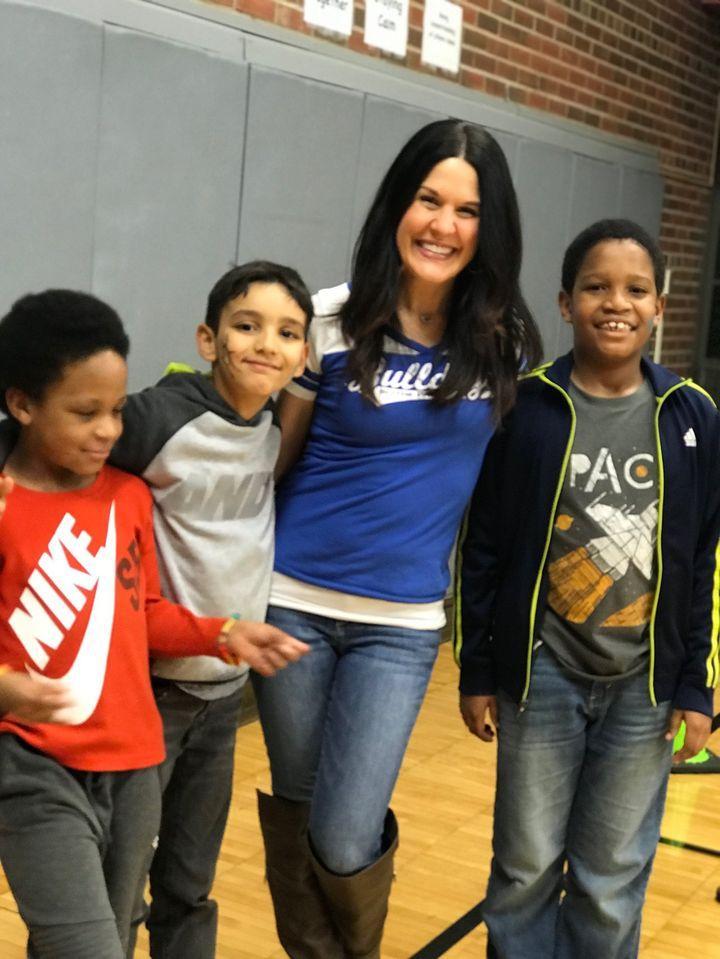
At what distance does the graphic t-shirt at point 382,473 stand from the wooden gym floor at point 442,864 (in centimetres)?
117

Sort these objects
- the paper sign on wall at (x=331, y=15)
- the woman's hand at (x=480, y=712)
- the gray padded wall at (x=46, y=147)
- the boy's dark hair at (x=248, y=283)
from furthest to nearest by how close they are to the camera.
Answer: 1. the paper sign on wall at (x=331, y=15)
2. the gray padded wall at (x=46, y=147)
3. the woman's hand at (x=480, y=712)
4. the boy's dark hair at (x=248, y=283)

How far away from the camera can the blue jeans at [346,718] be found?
2443mm

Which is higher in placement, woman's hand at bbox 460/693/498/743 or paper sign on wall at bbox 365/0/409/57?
paper sign on wall at bbox 365/0/409/57

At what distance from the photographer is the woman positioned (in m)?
2.44

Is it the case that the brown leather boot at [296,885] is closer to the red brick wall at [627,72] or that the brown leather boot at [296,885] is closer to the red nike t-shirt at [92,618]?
the red nike t-shirt at [92,618]

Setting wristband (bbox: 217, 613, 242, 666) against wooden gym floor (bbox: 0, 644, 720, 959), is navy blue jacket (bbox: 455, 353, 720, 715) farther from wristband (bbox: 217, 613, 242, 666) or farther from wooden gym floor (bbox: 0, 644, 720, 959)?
wooden gym floor (bbox: 0, 644, 720, 959)

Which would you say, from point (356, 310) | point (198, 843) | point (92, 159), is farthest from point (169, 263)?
point (198, 843)

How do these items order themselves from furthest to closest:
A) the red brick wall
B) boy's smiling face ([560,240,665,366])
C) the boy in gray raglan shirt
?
the red brick wall, boy's smiling face ([560,240,665,366]), the boy in gray raglan shirt

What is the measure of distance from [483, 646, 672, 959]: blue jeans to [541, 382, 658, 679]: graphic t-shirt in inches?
2.7

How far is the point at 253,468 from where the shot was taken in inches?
93.7

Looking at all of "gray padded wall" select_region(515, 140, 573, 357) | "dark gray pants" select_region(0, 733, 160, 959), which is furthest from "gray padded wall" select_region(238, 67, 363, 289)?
"dark gray pants" select_region(0, 733, 160, 959)

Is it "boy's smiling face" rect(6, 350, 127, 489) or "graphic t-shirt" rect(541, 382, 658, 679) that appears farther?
"graphic t-shirt" rect(541, 382, 658, 679)

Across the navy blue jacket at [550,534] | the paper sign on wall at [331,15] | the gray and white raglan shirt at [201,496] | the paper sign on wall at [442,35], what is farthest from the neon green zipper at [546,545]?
the paper sign on wall at [442,35]

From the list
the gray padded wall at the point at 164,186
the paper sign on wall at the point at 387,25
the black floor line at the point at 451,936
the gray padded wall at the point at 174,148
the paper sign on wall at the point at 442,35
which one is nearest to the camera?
the black floor line at the point at 451,936
